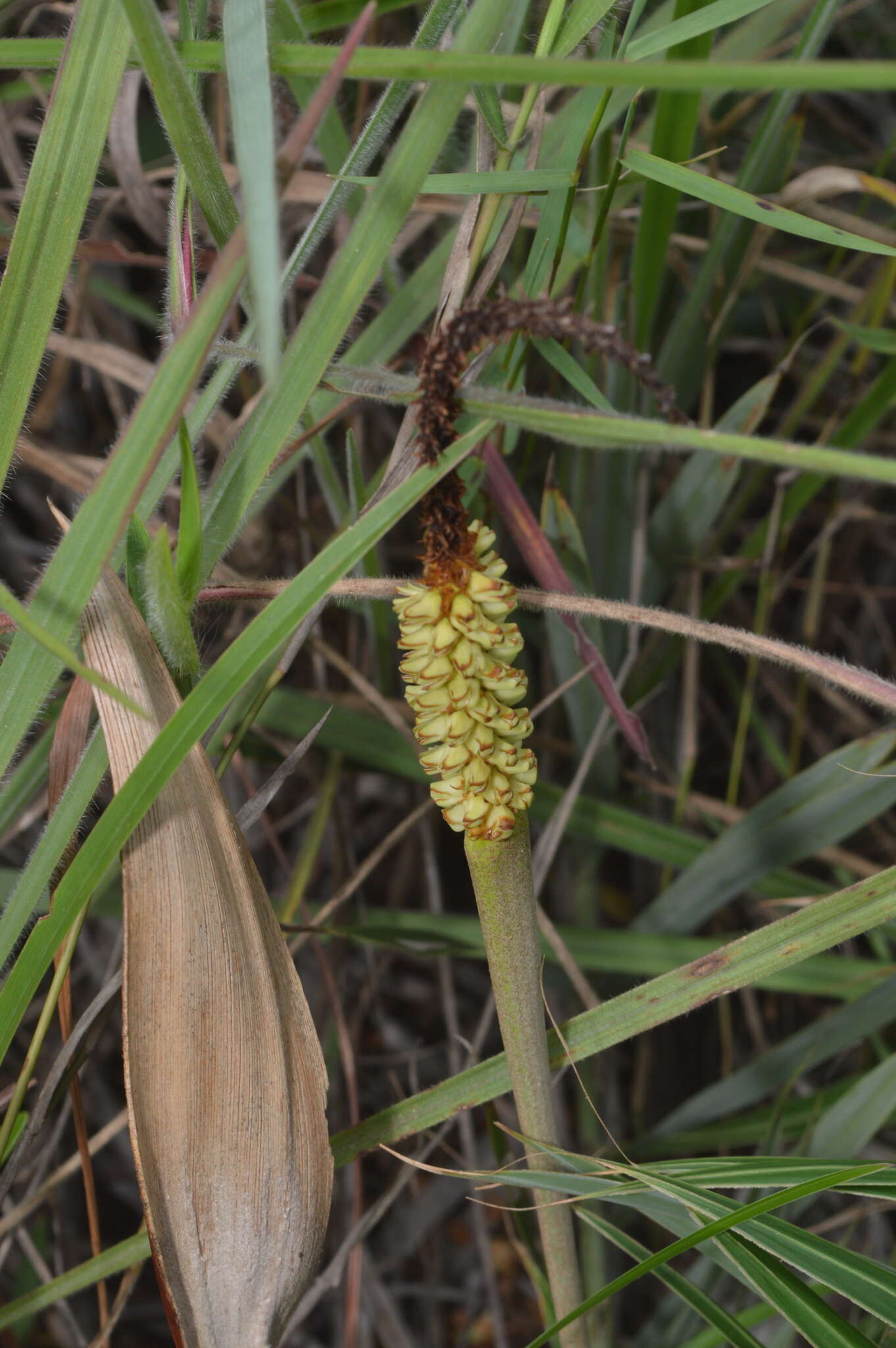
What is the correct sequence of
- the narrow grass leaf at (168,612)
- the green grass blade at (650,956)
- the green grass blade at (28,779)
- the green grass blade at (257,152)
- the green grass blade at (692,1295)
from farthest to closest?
the green grass blade at (650,956) → the green grass blade at (28,779) → the green grass blade at (692,1295) → the narrow grass leaf at (168,612) → the green grass blade at (257,152)

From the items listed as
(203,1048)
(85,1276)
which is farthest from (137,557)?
(85,1276)

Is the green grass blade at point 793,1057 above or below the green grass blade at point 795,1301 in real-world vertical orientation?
above

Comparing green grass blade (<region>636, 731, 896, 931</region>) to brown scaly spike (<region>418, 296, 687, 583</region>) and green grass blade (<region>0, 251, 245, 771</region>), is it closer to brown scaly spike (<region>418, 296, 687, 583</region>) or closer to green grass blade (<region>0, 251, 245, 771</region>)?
brown scaly spike (<region>418, 296, 687, 583</region>)

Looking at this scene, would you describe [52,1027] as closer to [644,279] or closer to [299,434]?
[299,434]

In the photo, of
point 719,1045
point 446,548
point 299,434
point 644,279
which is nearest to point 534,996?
point 446,548

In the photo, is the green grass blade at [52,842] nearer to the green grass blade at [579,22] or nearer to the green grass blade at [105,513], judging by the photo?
the green grass blade at [105,513]

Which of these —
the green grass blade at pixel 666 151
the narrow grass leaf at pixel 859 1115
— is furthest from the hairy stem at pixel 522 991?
the green grass blade at pixel 666 151

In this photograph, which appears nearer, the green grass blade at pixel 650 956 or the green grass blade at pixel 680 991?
the green grass blade at pixel 680 991
